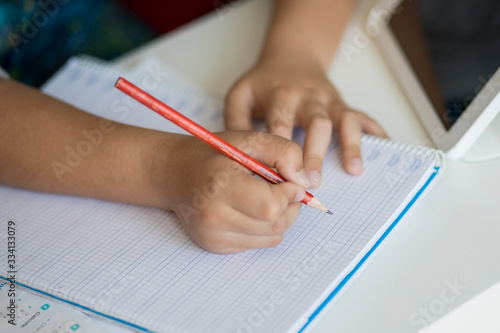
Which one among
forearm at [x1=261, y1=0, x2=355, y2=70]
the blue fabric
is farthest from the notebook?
the blue fabric

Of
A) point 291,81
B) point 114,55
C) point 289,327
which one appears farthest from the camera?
point 114,55

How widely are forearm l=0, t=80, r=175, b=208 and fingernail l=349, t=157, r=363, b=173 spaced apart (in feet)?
0.70

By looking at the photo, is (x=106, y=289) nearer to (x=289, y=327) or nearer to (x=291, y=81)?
(x=289, y=327)

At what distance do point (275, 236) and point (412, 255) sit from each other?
0.14 meters

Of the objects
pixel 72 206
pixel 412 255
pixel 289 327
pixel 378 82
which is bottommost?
pixel 72 206

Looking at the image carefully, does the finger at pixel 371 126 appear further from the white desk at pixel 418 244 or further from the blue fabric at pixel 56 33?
the blue fabric at pixel 56 33

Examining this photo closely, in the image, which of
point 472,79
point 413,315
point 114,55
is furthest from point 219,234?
point 114,55

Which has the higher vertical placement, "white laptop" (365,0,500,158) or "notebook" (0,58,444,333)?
"white laptop" (365,0,500,158)

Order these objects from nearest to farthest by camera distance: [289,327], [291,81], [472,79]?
[289,327]
[472,79]
[291,81]

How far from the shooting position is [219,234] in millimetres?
481

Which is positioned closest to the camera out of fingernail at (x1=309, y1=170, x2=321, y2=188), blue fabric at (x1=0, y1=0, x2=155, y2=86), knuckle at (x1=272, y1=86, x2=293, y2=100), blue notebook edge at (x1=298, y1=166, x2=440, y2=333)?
blue notebook edge at (x1=298, y1=166, x2=440, y2=333)

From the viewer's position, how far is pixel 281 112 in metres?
0.64

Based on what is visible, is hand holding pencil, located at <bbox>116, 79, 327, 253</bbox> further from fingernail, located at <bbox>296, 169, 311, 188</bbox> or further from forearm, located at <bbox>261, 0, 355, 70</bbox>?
forearm, located at <bbox>261, 0, 355, 70</bbox>

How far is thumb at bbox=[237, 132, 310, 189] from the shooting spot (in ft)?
1.62
